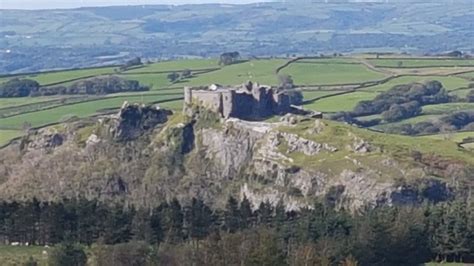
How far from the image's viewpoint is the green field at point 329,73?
4400 inches

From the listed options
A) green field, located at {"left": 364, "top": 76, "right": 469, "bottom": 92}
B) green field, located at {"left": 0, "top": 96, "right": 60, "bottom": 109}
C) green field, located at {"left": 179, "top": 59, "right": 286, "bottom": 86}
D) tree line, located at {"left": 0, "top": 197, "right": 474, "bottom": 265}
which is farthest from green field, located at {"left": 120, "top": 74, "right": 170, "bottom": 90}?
tree line, located at {"left": 0, "top": 197, "right": 474, "bottom": 265}

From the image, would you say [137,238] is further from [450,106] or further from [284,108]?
[450,106]

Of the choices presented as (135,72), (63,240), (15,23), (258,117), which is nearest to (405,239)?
(63,240)

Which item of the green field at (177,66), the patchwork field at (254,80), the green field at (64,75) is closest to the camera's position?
the patchwork field at (254,80)

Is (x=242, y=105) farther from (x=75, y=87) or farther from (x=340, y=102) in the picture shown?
(x=75, y=87)

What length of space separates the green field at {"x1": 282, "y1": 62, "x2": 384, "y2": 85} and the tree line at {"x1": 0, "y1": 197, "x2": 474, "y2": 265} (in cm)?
5548

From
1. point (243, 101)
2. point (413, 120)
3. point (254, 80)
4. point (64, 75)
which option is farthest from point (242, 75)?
point (243, 101)

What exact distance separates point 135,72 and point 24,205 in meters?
65.0

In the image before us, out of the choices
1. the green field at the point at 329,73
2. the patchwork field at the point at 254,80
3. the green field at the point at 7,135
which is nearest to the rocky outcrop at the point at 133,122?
the patchwork field at the point at 254,80

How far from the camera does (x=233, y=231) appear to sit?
51844 millimetres

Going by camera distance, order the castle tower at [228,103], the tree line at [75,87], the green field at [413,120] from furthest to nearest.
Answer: the tree line at [75,87] < the green field at [413,120] < the castle tower at [228,103]

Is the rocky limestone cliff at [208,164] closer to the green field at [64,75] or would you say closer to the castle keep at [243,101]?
the castle keep at [243,101]

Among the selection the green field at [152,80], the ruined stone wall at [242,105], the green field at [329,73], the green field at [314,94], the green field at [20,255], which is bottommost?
the green field at [329,73]

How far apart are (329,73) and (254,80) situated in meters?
13.8
